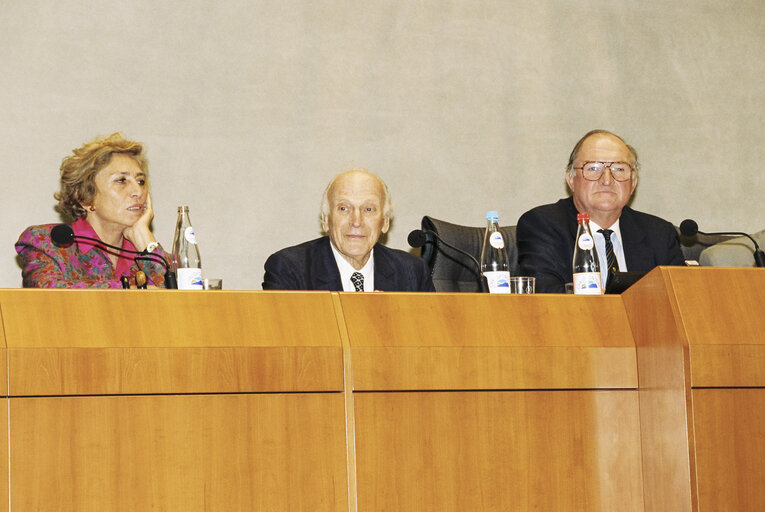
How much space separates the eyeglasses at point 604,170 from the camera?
12.6 feet

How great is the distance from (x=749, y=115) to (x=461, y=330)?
10.2 feet

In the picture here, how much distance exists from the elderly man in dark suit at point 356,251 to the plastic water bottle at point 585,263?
0.59 meters

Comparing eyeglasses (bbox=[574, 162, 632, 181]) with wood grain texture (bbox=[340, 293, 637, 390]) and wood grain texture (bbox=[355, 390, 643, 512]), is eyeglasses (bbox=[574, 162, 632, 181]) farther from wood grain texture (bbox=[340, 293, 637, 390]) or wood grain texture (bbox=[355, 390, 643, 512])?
wood grain texture (bbox=[355, 390, 643, 512])

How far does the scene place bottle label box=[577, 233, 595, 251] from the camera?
10.4 ft

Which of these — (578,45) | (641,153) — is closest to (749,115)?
(641,153)

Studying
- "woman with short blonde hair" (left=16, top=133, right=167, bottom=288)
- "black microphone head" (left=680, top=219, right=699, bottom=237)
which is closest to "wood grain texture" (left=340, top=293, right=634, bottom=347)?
"black microphone head" (left=680, top=219, right=699, bottom=237)

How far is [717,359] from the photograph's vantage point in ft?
8.20

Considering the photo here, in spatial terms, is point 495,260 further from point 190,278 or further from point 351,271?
point 190,278

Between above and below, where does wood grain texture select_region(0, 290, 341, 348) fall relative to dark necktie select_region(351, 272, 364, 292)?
below

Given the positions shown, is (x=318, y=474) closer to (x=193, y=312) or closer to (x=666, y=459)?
(x=193, y=312)

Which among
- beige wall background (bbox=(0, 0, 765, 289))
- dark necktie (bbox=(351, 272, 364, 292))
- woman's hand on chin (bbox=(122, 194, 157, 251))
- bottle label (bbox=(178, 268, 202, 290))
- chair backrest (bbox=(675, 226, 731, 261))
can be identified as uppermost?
beige wall background (bbox=(0, 0, 765, 289))

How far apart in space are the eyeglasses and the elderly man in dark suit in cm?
75

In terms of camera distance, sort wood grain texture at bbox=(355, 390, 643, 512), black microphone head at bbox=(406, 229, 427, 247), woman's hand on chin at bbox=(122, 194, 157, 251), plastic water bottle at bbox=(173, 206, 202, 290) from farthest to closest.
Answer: woman's hand on chin at bbox=(122, 194, 157, 251) < black microphone head at bbox=(406, 229, 427, 247) < plastic water bottle at bbox=(173, 206, 202, 290) < wood grain texture at bbox=(355, 390, 643, 512)

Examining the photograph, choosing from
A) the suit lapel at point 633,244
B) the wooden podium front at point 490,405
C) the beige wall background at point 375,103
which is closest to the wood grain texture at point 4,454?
the wooden podium front at point 490,405
